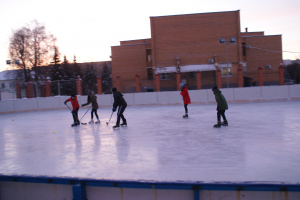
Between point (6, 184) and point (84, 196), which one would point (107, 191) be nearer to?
point (84, 196)

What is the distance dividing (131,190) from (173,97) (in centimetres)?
1780

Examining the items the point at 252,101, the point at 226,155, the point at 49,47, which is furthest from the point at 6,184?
the point at 49,47

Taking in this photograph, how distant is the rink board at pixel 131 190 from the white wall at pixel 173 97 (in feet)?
56.5

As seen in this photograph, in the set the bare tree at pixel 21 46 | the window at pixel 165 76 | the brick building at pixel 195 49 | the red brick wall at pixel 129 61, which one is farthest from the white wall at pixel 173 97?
the bare tree at pixel 21 46

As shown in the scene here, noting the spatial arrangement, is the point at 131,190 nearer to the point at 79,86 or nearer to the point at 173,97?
the point at 173,97

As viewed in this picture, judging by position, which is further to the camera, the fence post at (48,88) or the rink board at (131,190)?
the fence post at (48,88)

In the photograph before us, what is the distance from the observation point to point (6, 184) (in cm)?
434

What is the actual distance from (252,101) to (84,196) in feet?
60.3

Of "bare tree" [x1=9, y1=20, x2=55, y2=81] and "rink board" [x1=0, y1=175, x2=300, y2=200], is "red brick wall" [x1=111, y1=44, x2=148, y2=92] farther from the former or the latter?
"rink board" [x1=0, y1=175, x2=300, y2=200]

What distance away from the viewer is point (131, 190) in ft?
12.5

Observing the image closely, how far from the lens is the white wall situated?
781 inches

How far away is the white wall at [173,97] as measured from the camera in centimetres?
1983

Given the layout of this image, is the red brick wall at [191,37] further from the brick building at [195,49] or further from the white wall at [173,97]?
the white wall at [173,97]

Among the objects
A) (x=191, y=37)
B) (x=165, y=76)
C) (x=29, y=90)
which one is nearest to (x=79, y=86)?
(x=29, y=90)
